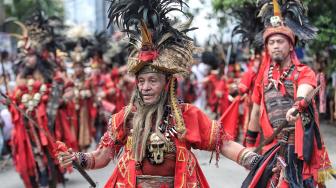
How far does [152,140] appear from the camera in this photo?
443 centimetres

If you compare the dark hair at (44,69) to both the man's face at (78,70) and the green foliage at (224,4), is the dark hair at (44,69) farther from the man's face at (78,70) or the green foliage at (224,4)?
the green foliage at (224,4)

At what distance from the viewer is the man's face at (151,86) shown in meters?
4.43

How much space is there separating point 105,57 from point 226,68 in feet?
9.68

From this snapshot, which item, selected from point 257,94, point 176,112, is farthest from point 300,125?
point 176,112

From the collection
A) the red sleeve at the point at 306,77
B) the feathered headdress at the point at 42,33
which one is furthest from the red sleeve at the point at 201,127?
the feathered headdress at the point at 42,33

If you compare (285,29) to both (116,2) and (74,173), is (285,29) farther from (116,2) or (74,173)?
(74,173)

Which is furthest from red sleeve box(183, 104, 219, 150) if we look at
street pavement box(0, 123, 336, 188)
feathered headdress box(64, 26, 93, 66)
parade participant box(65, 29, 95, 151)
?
feathered headdress box(64, 26, 93, 66)

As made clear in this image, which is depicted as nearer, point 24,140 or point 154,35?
point 154,35

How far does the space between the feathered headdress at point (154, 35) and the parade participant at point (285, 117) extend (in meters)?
1.32

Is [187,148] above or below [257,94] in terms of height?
below

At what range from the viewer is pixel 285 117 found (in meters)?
5.82

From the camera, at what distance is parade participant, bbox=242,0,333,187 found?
5664 millimetres

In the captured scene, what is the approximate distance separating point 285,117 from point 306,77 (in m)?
0.40

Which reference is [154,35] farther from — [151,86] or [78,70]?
[78,70]
